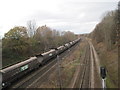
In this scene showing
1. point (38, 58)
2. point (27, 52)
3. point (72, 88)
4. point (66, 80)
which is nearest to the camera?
point (72, 88)

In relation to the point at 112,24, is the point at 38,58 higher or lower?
lower

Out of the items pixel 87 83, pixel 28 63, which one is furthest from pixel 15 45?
pixel 87 83

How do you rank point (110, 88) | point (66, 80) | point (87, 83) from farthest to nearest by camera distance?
1. point (66, 80)
2. point (87, 83)
3. point (110, 88)

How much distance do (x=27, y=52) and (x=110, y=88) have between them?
38.1m

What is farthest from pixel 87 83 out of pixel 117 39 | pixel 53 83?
pixel 117 39

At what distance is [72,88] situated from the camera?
26297mm

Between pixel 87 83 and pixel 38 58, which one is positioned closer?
pixel 87 83

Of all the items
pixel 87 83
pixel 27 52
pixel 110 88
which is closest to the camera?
pixel 110 88

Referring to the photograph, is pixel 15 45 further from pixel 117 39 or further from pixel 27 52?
pixel 117 39

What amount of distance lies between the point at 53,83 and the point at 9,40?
28.4m

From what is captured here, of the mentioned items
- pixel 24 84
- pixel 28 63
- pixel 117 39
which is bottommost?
pixel 24 84

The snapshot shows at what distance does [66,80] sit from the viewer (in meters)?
30.6

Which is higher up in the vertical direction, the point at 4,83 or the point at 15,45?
the point at 15,45

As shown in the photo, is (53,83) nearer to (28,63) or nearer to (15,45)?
(28,63)
